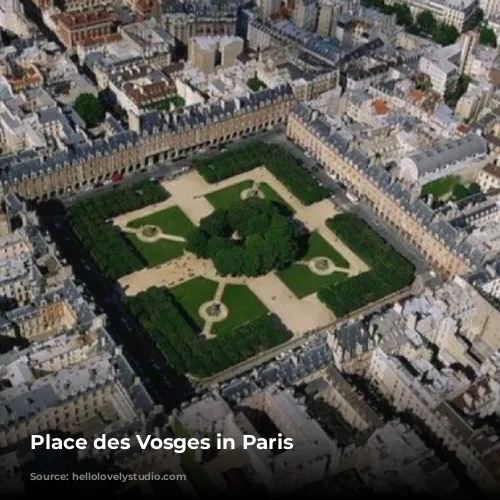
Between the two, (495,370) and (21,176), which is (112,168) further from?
(495,370)

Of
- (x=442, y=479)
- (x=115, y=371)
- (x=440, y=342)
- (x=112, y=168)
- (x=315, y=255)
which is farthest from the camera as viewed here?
(x=112, y=168)

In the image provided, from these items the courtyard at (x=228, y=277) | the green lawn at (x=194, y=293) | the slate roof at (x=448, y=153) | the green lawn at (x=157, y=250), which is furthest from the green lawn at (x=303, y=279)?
the slate roof at (x=448, y=153)

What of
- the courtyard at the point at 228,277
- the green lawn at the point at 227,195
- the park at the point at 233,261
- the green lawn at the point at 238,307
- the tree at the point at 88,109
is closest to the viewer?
the park at the point at 233,261

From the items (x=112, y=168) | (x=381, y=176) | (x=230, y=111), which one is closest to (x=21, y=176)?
(x=112, y=168)

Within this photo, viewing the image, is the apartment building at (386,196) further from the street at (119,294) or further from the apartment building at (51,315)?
the apartment building at (51,315)

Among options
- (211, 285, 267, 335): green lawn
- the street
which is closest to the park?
(211, 285, 267, 335): green lawn

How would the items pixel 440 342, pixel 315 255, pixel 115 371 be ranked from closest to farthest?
1. pixel 115 371
2. pixel 440 342
3. pixel 315 255
